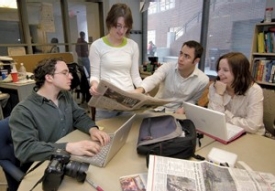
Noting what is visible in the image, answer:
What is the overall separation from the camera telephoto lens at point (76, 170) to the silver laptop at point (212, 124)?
0.69 meters

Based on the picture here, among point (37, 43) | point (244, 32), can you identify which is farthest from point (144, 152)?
point (37, 43)

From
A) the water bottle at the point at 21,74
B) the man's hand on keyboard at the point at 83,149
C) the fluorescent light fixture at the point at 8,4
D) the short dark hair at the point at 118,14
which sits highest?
the fluorescent light fixture at the point at 8,4

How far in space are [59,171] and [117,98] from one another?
615 mm

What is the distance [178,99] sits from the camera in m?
1.81

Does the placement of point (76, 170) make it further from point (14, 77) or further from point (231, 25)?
point (231, 25)

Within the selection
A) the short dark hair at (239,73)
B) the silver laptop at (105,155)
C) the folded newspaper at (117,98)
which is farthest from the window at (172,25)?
the silver laptop at (105,155)

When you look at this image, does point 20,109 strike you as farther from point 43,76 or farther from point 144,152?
point 144,152

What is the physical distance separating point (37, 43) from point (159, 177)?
387cm

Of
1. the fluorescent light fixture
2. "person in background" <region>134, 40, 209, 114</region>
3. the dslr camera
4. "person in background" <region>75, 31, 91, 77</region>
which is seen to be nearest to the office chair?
the dslr camera

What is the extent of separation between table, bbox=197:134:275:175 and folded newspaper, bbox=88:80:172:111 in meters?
0.43

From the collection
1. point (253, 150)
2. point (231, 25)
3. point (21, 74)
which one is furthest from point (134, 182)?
point (231, 25)

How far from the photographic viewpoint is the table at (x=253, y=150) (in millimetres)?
948

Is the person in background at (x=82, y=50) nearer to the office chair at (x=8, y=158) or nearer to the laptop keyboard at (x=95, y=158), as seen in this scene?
the office chair at (x=8, y=158)

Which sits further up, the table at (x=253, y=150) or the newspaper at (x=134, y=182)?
the newspaper at (x=134, y=182)
